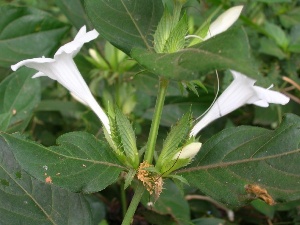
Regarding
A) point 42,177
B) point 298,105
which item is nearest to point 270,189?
point 42,177

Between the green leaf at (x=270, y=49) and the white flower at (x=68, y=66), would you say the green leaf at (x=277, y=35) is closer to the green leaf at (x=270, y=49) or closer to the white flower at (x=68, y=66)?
the green leaf at (x=270, y=49)

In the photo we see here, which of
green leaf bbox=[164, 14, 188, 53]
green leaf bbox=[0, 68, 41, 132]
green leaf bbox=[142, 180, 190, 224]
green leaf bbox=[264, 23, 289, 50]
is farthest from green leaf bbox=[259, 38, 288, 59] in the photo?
green leaf bbox=[164, 14, 188, 53]

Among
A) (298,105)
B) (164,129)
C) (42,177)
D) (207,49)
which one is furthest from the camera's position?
(298,105)

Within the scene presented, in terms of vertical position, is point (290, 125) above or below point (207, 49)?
below

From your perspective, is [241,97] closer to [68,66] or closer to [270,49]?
[68,66]

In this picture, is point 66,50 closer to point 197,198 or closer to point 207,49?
point 207,49

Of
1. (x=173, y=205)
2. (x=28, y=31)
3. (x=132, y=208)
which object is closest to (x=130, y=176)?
(x=132, y=208)

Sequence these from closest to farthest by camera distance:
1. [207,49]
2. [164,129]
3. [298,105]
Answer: [207,49] → [164,129] → [298,105]
